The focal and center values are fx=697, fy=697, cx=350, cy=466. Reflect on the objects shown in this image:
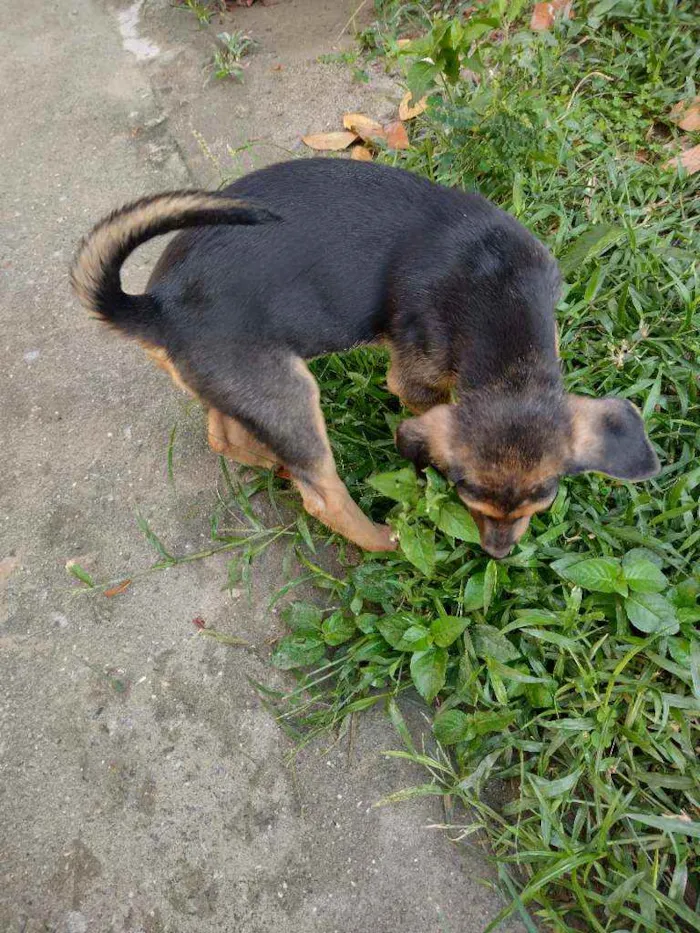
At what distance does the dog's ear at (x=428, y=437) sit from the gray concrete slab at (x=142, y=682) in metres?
0.97

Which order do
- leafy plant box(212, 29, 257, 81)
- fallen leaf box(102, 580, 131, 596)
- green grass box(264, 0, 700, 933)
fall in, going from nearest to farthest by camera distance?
green grass box(264, 0, 700, 933) < fallen leaf box(102, 580, 131, 596) < leafy plant box(212, 29, 257, 81)

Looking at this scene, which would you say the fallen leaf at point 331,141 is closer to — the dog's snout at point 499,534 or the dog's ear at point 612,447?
the dog's ear at point 612,447

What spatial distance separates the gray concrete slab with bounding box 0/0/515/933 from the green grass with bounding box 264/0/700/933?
0.24 m

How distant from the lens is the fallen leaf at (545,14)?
423 centimetres

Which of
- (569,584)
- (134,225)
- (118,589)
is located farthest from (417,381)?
(118,589)

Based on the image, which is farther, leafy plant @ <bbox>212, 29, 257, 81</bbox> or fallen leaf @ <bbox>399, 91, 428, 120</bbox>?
leafy plant @ <bbox>212, 29, 257, 81</bbox>

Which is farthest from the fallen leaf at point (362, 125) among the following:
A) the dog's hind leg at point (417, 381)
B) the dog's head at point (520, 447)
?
the dog's head at point (520, 447)

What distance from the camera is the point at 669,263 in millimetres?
3426

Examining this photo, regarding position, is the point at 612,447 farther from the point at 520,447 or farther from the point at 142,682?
the point at 142,682

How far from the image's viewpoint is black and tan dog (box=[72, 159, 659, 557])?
99.2 inches

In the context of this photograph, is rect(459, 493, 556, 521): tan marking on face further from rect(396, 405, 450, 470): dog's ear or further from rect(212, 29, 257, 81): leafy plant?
rect(212, 29, 257, 81): leafy plant

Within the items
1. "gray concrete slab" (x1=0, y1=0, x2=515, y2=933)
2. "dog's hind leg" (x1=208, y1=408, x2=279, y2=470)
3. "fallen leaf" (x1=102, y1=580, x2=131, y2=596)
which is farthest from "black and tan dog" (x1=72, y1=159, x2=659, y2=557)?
"fallen leaf" (x1=102, y1=580, x2=131, y2=596)

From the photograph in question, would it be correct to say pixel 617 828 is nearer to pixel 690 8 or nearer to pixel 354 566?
pixel 354 566

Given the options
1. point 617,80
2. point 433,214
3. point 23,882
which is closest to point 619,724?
point 433,214
